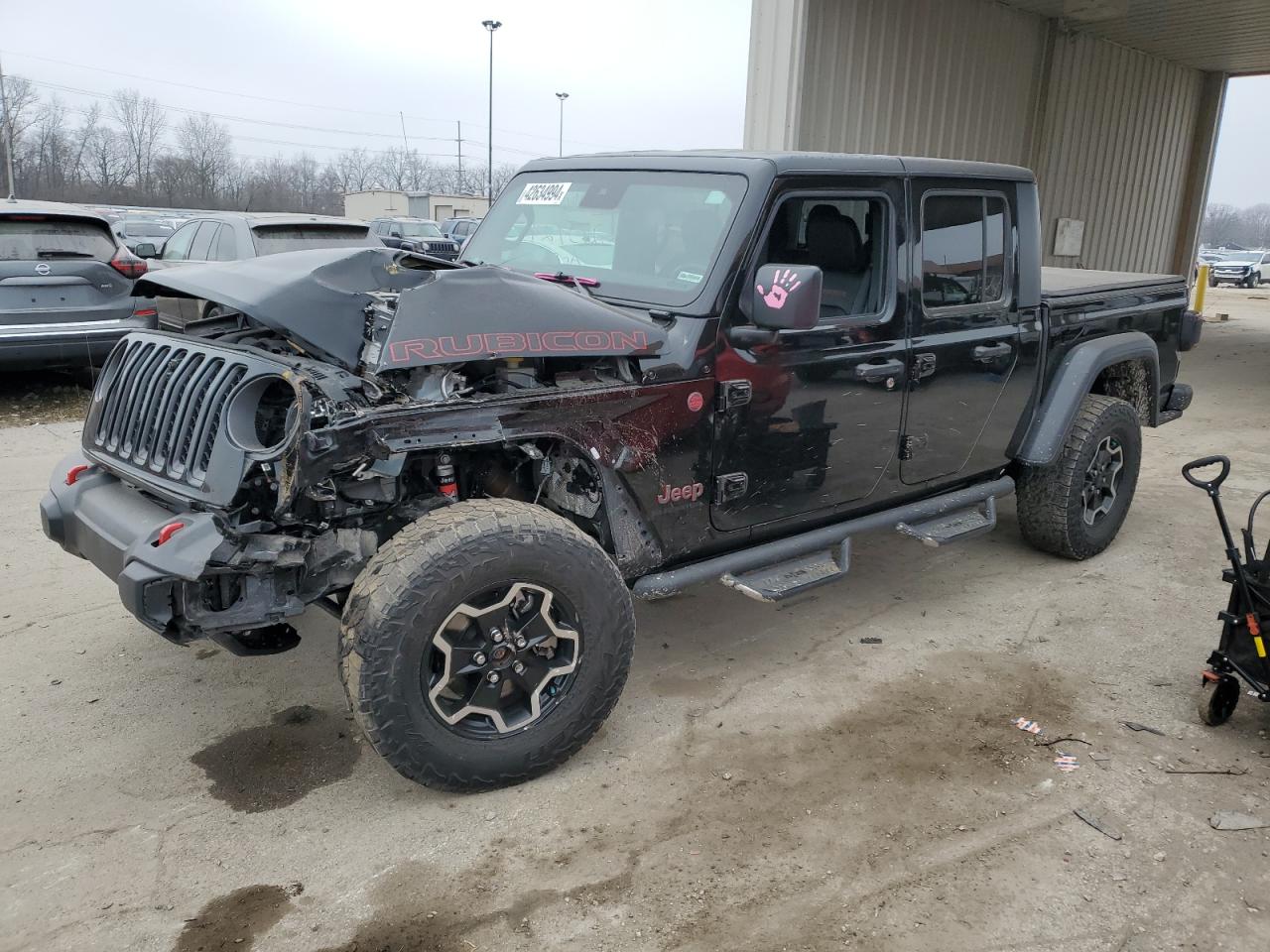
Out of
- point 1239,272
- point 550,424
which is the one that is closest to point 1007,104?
point 550,424

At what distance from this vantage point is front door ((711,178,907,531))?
347cm

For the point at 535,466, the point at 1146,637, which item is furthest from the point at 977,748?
the point at 535,466

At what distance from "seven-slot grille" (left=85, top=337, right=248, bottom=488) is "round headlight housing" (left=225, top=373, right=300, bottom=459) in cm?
6

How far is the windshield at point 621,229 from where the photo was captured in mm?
3471

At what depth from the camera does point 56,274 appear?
7.46m

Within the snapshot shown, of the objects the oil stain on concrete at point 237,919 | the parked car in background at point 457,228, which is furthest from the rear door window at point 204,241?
the parked car in background at point 457,228

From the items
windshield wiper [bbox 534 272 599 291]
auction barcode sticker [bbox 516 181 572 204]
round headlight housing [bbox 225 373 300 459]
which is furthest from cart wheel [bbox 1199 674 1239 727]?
round headlight housing [bbox 225 373 300 459]

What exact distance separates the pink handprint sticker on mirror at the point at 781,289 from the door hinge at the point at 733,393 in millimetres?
329

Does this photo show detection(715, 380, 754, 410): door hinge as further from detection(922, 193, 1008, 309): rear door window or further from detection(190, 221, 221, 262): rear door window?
detection(190, 221, 221, 262): rear door window

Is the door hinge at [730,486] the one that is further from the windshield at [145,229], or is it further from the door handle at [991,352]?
the windshield at [145,229]

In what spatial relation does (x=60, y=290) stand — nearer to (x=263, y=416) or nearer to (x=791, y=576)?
(x=263, y=416)

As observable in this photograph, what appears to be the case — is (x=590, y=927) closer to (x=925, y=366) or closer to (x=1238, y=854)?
(x=1238, y=854)

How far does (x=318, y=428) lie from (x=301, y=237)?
6.55 m

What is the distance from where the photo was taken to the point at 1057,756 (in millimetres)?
3326
